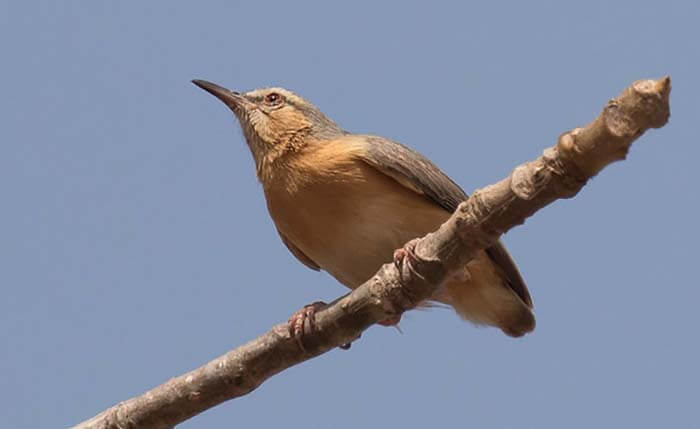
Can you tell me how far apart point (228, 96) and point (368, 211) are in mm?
2661

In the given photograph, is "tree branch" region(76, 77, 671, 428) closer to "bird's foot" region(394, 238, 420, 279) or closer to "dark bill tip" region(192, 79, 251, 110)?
"bird's foot" region(394, 238, 420, 279)

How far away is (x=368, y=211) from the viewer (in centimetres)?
953

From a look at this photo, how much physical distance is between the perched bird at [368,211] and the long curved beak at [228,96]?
0.92 m

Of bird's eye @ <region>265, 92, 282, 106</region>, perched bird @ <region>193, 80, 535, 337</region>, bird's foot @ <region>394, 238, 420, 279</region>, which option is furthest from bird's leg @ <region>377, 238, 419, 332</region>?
bird's eye @ <region>265, 92, 282, 106</region>

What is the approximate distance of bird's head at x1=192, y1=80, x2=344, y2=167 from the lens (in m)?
10.7

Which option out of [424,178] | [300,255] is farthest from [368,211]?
[300,255]

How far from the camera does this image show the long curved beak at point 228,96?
11.4m

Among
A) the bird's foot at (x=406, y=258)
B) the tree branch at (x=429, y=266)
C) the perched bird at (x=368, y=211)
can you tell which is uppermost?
the perched bird at (x=368, y=211)

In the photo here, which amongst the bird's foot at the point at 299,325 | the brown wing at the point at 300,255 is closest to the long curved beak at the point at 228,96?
the brown wing at the point at 300,255

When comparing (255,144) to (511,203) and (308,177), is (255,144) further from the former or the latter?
(511,203)

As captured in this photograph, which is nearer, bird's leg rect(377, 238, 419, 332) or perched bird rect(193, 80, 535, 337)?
bird's leg rect(377, 238, 419, 332)

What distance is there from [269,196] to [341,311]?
2.49 metres

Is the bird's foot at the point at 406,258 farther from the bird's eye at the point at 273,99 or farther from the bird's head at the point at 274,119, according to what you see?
the bird's eye at the point at 273,99

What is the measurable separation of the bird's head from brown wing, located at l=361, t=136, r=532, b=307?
0.79 meters
